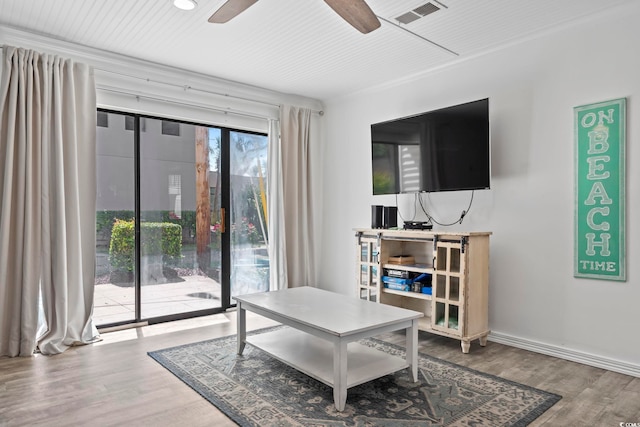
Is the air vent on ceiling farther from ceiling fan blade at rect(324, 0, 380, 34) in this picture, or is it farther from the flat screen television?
the flat screen television

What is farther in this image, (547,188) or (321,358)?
(547,188)

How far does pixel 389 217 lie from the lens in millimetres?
4016

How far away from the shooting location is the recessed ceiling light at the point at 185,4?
9.01 ft

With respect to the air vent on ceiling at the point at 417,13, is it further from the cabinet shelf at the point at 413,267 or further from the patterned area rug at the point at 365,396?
the patterned area rug at the point at 365,396

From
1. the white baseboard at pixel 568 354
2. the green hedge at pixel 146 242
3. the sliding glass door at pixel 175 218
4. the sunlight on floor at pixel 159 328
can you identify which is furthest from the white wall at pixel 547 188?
the green hedge at pixel 146 242

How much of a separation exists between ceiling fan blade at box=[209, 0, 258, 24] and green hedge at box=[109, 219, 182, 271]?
90.6 inches

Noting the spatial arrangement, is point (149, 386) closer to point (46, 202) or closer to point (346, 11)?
point (46, 202)

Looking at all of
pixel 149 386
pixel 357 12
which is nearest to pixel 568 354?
pixel 357 12

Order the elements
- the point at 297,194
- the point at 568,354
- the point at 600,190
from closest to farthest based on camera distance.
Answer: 1. the point at 600,190
2. the point at 568,354
3. the point at 297,194

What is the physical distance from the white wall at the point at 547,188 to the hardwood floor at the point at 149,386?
258 mm

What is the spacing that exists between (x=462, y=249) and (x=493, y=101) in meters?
1.33

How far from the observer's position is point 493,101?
11.7ft

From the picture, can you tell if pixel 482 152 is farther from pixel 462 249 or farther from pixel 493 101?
pixel 462 249

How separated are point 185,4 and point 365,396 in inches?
107
